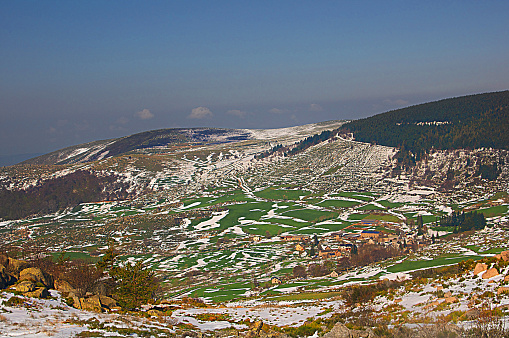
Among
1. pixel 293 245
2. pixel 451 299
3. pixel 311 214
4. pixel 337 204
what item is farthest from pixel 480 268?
pixel 337 204

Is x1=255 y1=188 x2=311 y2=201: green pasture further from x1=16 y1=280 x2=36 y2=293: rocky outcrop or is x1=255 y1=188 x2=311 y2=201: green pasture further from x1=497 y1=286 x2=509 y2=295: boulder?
x1=16 y1=280 x2=36 y2=293: rocky outcrop

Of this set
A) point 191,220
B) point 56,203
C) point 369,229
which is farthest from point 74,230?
point 369,229

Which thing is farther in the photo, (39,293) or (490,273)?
(490,273)

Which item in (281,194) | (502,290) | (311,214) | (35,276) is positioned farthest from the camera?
(281,194)

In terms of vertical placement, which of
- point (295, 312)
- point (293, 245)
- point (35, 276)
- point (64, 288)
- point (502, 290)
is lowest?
point (293, 245)

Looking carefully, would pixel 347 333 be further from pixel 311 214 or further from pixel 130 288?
pixel 311 214

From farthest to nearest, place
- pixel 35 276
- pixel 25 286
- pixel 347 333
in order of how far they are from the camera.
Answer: pixel 35 276
pixel 25 286
pixel 347 333
